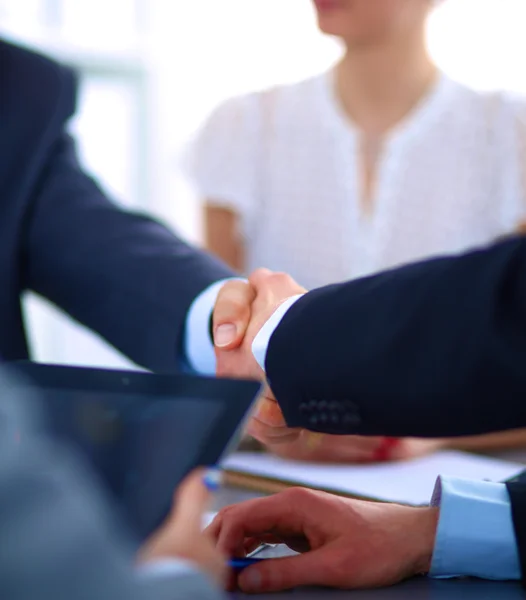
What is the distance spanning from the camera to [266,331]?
2.26ft

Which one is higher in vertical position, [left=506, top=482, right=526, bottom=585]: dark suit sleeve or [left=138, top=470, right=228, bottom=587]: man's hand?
[left=138, top=470, right=228, bottom=587]: man's hand

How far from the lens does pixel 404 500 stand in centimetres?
75

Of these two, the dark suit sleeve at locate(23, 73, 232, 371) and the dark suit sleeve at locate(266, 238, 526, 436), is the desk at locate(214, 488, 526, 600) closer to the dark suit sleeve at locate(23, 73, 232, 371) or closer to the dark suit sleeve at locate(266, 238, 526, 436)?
the dark suit sleeve at locate(266, 238, 526, 436)

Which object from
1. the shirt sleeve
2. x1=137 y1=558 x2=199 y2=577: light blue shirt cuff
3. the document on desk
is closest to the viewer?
x1=137 y1=558 x2=199 y2=577: light blue shirt cuff

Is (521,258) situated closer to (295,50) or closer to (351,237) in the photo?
(351,237)

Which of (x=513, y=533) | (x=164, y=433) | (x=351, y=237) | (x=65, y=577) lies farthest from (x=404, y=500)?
(x=351, y=237)

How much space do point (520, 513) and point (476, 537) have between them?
0.13 ft

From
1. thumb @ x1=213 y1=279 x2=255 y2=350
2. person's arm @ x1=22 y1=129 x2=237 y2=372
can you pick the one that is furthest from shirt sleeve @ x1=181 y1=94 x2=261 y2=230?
thumb @ x1=213 y1=279 x2=255 y2=350

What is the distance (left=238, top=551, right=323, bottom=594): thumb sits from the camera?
55cm

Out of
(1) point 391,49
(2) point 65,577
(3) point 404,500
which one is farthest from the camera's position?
(1) point 391,49

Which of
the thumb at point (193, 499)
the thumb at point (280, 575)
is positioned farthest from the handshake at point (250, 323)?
the thumb at point (193, 499)

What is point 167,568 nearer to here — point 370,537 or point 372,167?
point 370,537

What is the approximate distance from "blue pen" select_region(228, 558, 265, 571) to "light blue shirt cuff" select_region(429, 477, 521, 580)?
0.43 feet

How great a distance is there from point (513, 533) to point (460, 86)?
1.49 m
